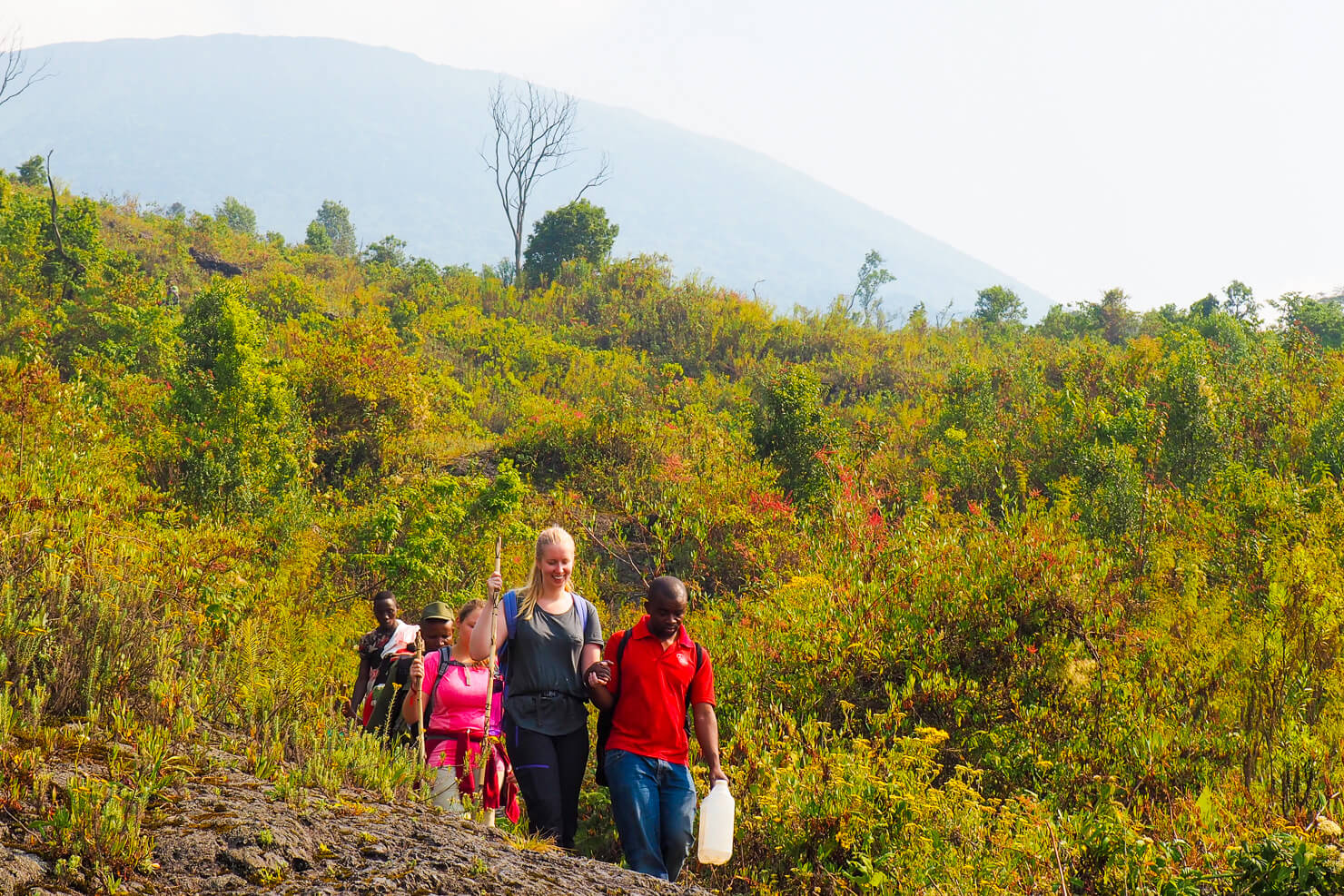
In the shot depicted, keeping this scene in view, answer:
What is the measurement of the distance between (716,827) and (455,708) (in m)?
1.39

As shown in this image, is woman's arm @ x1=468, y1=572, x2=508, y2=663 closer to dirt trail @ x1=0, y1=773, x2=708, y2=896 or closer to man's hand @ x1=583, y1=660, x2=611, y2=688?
man's hand @ x1=583, y1=660, x2=611, y2=688

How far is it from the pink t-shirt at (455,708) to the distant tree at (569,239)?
28.3 meters

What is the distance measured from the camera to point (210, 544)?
8.88m

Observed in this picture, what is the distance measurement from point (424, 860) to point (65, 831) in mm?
1012

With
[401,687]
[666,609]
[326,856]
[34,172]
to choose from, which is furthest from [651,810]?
[34,172]

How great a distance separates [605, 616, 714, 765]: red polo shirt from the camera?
3869 mm

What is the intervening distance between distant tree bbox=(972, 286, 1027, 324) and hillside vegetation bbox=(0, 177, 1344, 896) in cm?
1262

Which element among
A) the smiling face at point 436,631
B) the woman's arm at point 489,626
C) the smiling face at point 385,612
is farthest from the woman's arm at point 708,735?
the smiling face at point 385,612

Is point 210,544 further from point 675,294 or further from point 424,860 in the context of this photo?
point 675,294

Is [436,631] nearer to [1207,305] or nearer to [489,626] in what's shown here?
[489,626]

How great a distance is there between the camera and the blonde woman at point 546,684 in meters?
3.94

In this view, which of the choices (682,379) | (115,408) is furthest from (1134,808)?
(682,379)

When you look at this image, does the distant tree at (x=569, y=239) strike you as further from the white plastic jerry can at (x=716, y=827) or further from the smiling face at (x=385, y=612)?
the white plastic jerry can at (x=716, y=827)

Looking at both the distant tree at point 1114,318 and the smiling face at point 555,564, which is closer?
the smiling face at point 555,564
